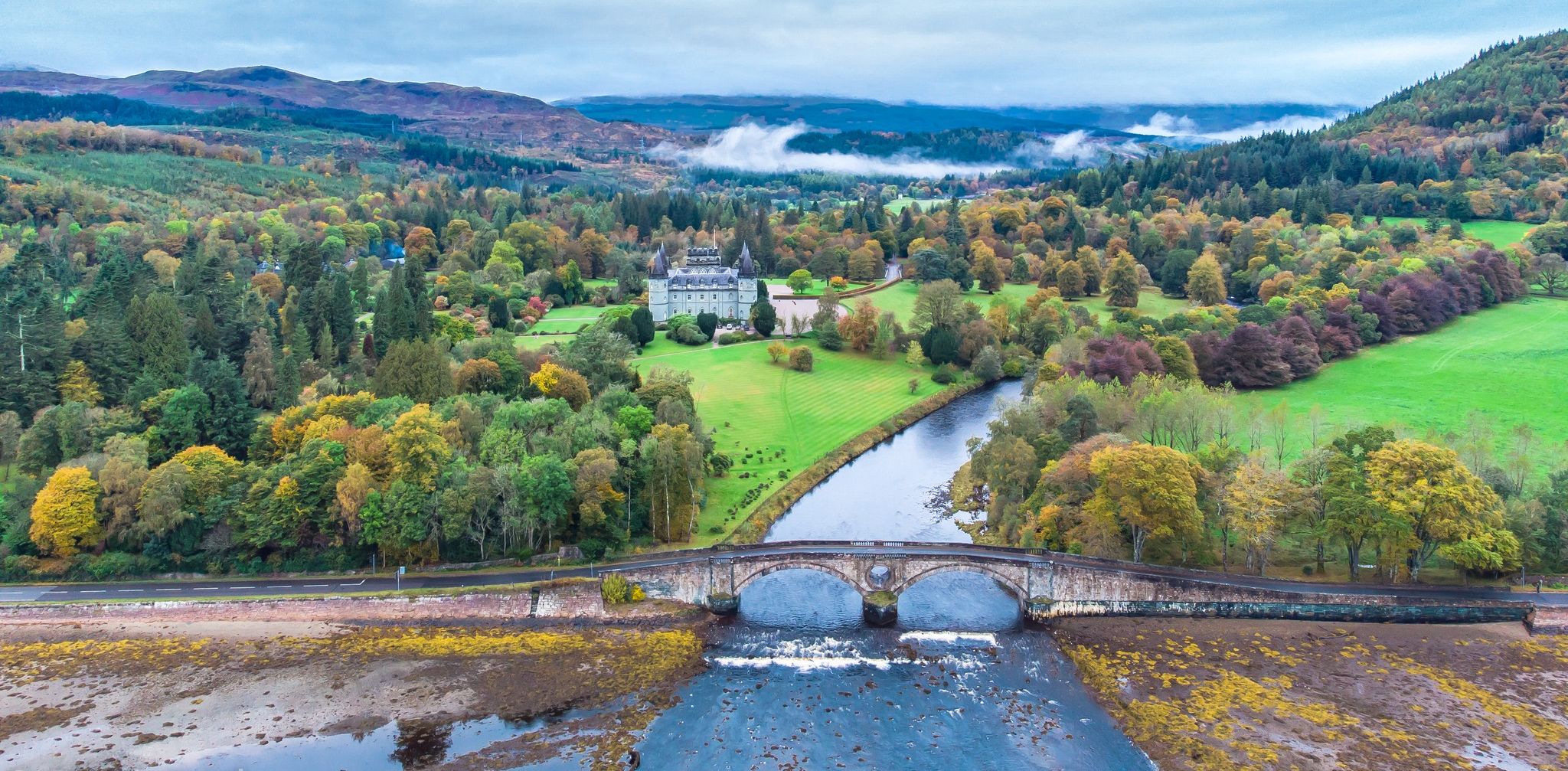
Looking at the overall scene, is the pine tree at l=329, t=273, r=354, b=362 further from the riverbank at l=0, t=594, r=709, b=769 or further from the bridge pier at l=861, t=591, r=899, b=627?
the bridge pier at l=861, t=591, r=899, b=627

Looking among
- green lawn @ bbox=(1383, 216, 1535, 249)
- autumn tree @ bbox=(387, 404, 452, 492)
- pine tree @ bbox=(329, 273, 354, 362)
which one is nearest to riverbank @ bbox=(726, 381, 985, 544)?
autumn tree @ bbox=(387, 404, 452, 492)

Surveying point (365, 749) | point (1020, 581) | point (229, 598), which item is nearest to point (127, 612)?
point (229, 598)

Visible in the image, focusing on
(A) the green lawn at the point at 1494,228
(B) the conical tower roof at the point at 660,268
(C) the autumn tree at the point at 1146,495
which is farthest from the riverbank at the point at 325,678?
(A) the green lawn at the point at 1494,228

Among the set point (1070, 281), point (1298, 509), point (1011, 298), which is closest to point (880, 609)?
point (1298, 509)

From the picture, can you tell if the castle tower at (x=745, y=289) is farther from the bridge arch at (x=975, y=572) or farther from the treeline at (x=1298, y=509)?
the bridge arch at (x=975, y=572)

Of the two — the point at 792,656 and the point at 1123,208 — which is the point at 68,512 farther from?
the point at 1123,208

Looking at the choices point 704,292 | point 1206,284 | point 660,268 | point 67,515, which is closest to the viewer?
point 67,515

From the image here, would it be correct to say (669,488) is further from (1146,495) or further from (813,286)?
(813,286)
